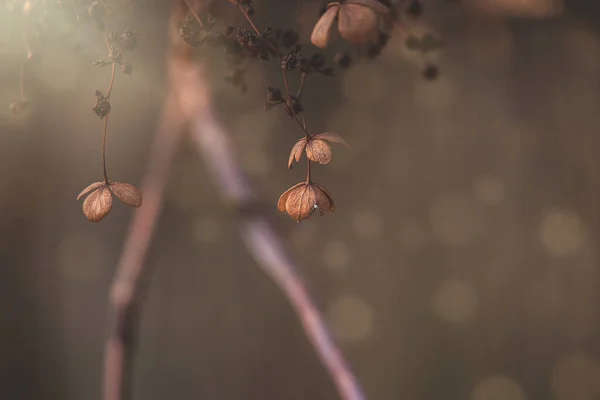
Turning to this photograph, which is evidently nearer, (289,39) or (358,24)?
(358,24)


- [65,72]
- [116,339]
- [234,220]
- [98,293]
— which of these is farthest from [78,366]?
[65,72]

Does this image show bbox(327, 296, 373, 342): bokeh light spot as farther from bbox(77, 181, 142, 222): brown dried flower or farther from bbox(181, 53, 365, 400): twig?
bbox(77, 181, 142, 222): brown dried flower

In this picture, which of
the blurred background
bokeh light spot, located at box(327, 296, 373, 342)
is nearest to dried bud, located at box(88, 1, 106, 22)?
the blurred background

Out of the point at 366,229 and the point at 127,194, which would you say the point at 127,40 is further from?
the point at 366,229

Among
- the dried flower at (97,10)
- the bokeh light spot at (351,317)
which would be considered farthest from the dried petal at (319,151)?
the bokeh light spot at (351,317)

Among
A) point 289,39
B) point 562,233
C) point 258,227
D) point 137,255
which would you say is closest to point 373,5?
point 289,39

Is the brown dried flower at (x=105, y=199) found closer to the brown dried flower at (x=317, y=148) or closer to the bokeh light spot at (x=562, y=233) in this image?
the brown dried flower at (x=317, y=148)

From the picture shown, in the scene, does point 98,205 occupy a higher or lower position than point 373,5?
lower

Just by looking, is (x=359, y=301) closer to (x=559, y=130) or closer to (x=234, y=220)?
(x=234, y=220)
